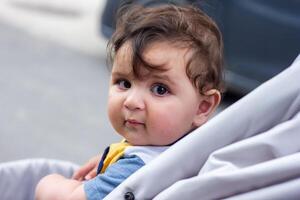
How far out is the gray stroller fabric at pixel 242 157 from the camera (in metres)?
1.46

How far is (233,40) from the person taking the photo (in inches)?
203

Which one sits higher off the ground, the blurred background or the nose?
the nose

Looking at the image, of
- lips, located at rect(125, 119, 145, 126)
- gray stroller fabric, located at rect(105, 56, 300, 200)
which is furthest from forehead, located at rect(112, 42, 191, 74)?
gray stroller fabric, located at rect(105, 56, 300, 200)

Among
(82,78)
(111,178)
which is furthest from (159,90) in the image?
(82,78)

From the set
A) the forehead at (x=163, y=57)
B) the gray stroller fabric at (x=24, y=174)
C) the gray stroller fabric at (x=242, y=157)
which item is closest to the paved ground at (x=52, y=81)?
the gray stroller fabric at (x=24, y=174)

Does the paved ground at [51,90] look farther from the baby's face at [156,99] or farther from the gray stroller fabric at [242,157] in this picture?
the gray stroller fabric at [242,157]

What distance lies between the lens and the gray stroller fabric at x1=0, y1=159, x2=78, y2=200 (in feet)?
7.63

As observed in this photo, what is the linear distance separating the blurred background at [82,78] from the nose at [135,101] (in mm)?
2196

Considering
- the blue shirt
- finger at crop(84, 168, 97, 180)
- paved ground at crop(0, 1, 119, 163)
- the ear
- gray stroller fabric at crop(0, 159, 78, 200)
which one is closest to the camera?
the blue shirt

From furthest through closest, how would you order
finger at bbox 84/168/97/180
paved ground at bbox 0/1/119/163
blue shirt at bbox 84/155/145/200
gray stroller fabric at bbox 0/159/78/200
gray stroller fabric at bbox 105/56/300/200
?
1. paved ground at bbox 0/1/119/163
2. gray stroller fabric at bbox 0/159/78/200
3. finger at bbox 84/168/97/180
4. blue shirt at bbox 84/155/145/200
5. gray stroller fabric at bbox 105/56/300/200

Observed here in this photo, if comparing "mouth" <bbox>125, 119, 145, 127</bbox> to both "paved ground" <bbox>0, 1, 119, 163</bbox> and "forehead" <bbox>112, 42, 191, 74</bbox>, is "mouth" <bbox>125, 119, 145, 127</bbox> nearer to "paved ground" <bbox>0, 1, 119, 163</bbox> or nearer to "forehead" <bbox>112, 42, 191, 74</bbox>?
"forehead" <bbox>112, 42, 191, 74</bbox>

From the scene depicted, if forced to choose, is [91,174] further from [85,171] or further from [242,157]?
[242,157]

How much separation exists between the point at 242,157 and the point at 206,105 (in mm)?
423

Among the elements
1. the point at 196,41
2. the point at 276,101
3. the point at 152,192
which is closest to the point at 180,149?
the point at 152,192
